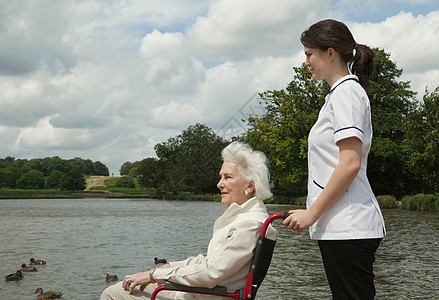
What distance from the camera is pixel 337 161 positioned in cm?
255

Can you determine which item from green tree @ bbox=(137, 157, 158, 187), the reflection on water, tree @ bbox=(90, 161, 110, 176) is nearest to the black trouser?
the reflection on water

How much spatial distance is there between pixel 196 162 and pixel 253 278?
72.5m

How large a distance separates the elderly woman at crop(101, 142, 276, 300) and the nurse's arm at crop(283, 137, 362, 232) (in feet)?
2.31

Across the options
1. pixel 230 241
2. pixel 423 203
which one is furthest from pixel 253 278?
pixel 423 203

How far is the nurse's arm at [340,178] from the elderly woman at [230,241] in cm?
70

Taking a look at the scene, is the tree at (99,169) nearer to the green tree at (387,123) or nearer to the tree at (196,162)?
the tree at (196,162)

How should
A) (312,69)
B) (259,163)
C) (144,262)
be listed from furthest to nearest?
(144,262)
(259,163)
(312,69)

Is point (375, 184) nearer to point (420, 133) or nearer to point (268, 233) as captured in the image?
point (420, 133)

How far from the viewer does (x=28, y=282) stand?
11234 mm

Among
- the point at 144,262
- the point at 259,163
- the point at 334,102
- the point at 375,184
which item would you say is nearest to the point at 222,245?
the point at 259,163

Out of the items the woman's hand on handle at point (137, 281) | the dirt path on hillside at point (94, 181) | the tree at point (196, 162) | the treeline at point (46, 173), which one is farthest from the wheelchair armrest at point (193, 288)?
the dirt path on hillside at point (94, 181)

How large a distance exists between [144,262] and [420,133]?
93.6 ft

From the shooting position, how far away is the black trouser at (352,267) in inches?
97.3

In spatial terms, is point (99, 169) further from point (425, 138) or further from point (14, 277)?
point (14, 277)
